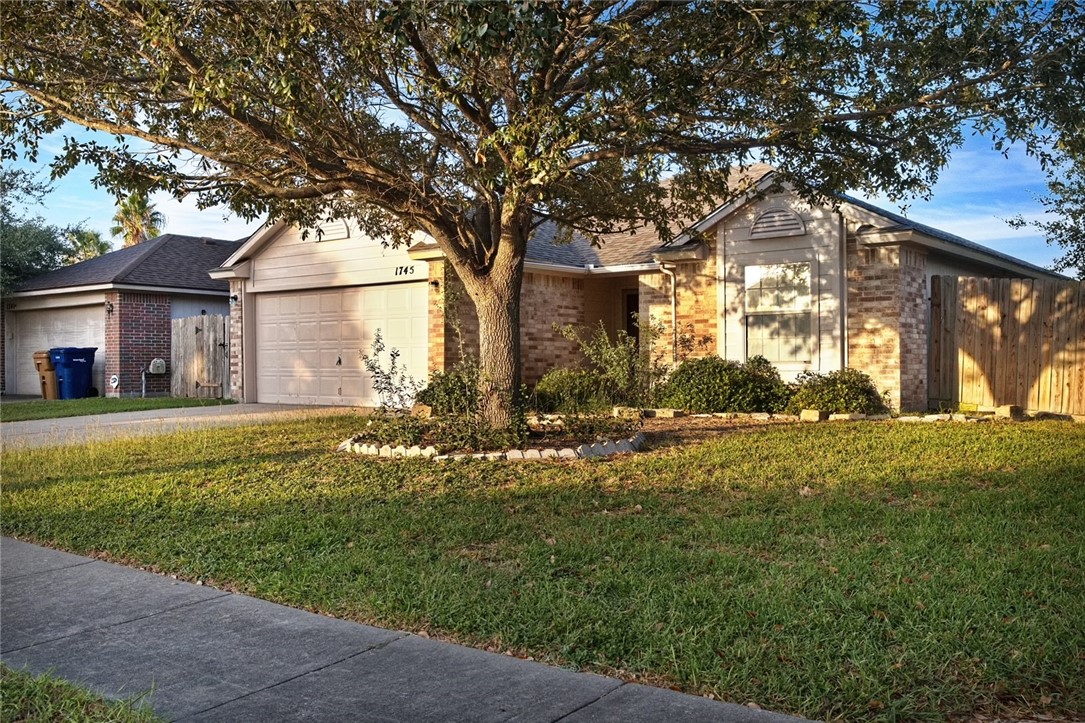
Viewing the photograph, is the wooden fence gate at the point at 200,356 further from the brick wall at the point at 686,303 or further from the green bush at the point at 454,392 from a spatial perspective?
the brick wall at the point at 686,303

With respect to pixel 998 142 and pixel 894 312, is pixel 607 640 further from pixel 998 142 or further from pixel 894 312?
pixel 894 312

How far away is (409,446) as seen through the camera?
1022 centimetres

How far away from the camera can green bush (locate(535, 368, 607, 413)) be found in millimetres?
14758

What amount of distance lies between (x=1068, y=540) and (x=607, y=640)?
3.57 meters

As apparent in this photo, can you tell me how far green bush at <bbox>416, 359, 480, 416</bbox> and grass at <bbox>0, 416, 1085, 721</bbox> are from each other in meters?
1.80

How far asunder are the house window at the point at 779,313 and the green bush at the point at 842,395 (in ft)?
3.44

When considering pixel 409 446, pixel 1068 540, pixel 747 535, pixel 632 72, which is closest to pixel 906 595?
pixel 747 535

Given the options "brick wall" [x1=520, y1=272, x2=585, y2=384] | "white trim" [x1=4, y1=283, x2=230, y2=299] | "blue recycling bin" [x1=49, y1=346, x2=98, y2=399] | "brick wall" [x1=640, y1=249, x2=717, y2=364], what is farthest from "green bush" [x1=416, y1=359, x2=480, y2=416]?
"blue recycling bin" [x1=49, y1=346, x2=98, y2=399]

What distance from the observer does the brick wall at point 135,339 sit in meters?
22.4

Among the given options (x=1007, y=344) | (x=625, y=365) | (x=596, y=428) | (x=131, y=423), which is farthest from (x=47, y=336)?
(x=1007, y=344)

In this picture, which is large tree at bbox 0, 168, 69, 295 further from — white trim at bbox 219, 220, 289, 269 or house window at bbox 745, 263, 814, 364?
house window at bbox 745, 263, 814, 364

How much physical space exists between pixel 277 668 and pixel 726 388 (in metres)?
10.8

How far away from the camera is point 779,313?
1510cm

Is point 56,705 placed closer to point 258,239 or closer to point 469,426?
point 469,426
